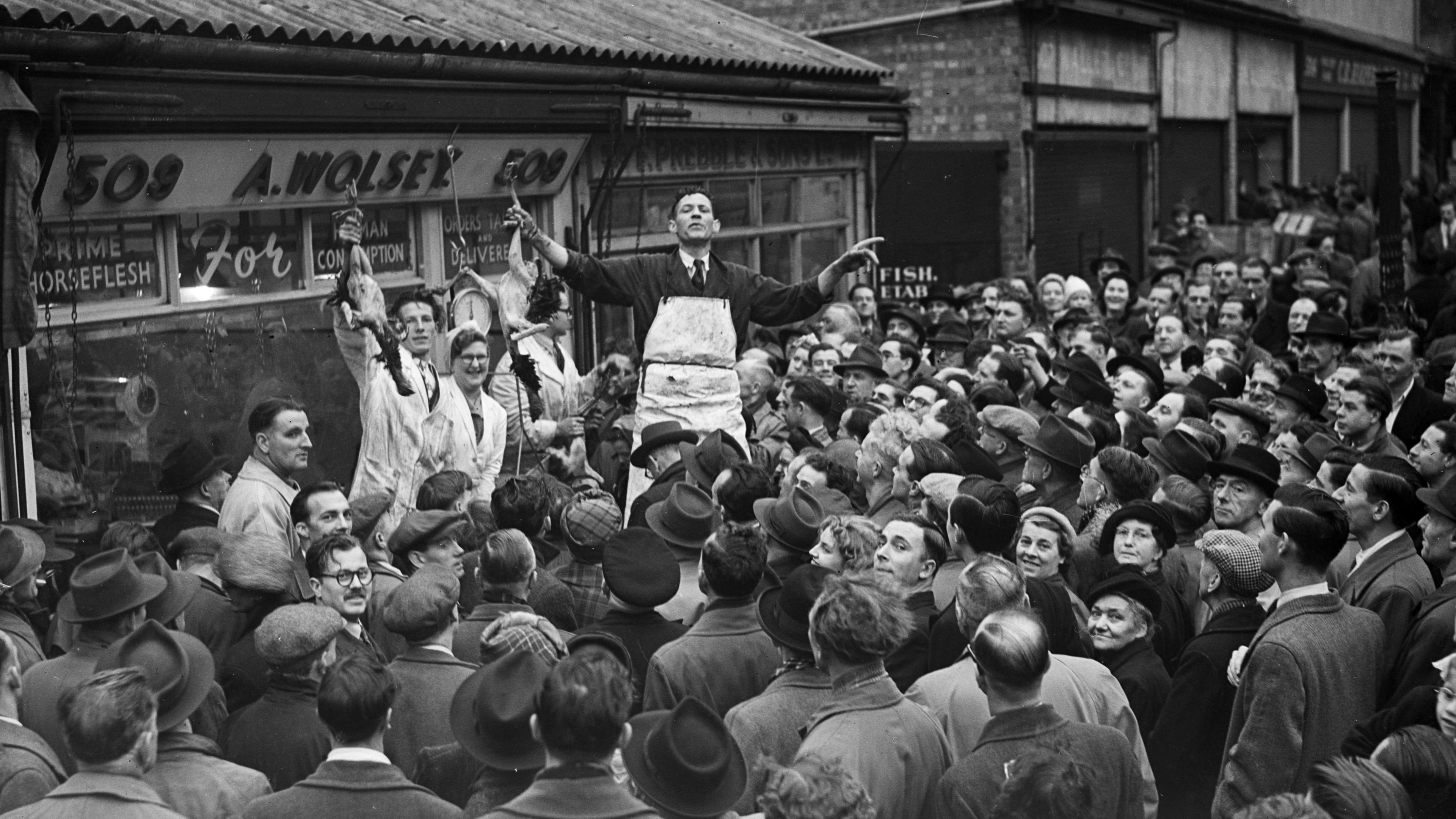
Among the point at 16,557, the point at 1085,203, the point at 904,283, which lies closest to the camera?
the point at 16,557

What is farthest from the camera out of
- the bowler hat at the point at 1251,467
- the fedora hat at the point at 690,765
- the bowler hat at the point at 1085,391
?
the bowler hat at the point at 1085,391

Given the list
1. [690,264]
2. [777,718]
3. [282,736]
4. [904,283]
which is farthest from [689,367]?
[904,283]

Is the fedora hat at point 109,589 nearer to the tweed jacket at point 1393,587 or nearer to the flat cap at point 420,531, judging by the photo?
the flat cap at point 420,531

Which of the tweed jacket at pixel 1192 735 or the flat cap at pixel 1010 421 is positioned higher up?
the flat cap at pixel 1010 421

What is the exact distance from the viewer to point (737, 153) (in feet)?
44.1

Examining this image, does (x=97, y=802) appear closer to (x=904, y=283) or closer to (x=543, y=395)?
(x=543, y=395)

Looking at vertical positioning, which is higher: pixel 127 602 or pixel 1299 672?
pixel 127 602

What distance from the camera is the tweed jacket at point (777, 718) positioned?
13.9 feet

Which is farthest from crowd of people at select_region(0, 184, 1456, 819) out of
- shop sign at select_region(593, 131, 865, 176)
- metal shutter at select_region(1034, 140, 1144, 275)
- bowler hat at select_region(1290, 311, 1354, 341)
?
metal shutter at select_region(1034, 140, 1144, 275)

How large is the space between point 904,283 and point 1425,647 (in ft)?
42.0

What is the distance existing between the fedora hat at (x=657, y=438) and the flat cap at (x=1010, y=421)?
4.67 feet

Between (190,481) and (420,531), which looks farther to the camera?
(190,481)

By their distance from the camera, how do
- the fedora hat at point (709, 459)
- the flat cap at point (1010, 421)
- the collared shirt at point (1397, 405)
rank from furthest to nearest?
1. the collared shirt at point (1397, 405)
2. the flat cap at point (1010, 421)
3. the fedora hat at point (709, 459)

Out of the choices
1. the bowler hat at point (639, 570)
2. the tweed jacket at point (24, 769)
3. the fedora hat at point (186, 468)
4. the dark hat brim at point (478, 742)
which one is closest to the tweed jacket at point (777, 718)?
the dark hat brim at point (478, 742)
